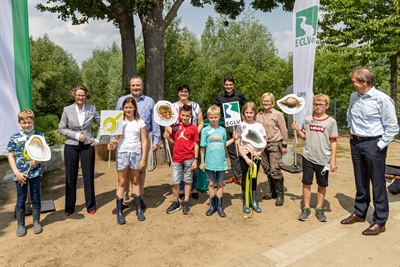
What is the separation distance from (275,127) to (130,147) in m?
2.35

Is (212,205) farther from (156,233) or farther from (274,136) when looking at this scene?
(274,136)

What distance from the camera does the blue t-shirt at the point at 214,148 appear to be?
16.4 ft

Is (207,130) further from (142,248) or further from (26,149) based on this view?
(26,149)

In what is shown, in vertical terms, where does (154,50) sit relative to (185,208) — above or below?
above

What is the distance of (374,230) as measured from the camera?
14.5 ft

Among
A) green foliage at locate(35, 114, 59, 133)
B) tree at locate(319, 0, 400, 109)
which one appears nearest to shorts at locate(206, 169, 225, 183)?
tree at locate(319, 0, 400, 109)

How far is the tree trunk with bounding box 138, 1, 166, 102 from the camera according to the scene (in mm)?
10297

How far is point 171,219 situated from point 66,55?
169 feet

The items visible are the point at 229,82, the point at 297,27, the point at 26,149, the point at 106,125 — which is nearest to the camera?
the point at 26,149

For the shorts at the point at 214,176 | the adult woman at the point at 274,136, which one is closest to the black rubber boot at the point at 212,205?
the shorts at the point at 214,176

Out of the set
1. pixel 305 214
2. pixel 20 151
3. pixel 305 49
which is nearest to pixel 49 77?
pixel 305 49

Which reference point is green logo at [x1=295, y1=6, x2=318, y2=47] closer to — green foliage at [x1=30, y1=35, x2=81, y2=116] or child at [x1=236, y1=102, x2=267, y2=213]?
child at [x1=236, y1=102, x2=267, y2=213]

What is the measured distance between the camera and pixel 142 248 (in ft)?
13.5

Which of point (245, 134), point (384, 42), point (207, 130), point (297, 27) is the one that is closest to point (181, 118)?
point (207, 130)
